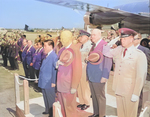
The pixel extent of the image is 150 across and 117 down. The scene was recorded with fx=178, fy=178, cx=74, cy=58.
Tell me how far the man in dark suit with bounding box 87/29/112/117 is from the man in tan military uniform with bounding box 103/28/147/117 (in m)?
0.11

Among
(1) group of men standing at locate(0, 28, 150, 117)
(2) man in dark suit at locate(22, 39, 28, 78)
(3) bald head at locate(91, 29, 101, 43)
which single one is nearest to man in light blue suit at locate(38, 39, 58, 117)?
(1) group of men standing at locate(0, 28, 150, 117)

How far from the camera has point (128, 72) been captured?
2.40 meters

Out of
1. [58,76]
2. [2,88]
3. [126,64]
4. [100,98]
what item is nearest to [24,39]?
[58,76]

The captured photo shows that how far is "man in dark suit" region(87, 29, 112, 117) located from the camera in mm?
2590

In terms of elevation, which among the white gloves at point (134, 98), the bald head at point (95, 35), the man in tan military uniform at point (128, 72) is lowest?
the white gloves at point (134, 98)

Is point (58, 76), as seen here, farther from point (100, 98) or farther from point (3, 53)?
point (3, 53)

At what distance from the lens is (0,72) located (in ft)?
15.6

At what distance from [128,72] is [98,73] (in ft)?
1.49

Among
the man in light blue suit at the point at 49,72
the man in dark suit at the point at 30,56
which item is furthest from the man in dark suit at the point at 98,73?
the man in dark suit at the point at 30,56

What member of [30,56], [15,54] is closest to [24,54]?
[30,56]

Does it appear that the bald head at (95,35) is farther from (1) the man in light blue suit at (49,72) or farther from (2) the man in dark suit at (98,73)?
(1) the man in light blue suit at (49,72)

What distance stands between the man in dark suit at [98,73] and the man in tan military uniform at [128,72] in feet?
0.35

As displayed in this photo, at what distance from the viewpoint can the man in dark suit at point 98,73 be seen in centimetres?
259

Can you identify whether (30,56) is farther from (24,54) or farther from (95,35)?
(95,35)
